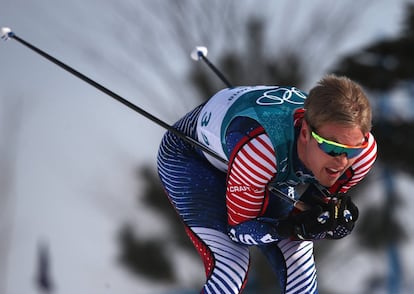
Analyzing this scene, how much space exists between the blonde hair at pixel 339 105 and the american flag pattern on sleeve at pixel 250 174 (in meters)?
0.21

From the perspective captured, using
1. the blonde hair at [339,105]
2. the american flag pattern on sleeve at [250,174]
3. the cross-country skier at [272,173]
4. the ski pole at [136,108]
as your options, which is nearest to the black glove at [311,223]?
the cross-country skier at [272,173]

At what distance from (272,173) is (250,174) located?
0.07 metres

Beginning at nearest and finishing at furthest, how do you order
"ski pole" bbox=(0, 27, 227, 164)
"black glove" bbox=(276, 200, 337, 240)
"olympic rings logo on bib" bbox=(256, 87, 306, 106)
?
"black glove" bbox=(276, 200, 337, 240), "olympic rings logo on bib" bbox=(256, 87, 306, 106), "ski pole" bbox=(0, 27, 227, 164)

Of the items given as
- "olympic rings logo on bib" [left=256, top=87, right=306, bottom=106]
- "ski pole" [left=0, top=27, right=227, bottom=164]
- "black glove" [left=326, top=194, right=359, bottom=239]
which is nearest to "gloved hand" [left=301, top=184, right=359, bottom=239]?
"black glove" [left=326, top=194, right=359, bottom=239]

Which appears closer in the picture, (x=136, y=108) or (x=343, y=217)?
(x=343, y=217)

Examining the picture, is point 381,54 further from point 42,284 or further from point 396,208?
point 42,284

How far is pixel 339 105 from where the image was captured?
112 inches

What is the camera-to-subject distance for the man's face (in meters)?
2.90

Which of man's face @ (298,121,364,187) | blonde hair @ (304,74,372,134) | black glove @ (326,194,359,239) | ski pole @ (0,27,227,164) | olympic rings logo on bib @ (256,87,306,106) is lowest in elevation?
black glove @ (326,194,359,239)

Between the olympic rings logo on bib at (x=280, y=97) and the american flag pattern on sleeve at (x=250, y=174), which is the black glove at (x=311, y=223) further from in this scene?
the olympic rings logo on bib at (x=280, y=97)

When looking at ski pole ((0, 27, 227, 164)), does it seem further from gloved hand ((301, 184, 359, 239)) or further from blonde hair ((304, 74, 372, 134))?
blonde hair ((304, 74, 372, 134))

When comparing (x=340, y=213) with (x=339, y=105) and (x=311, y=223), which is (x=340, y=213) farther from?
(x=339, y=105)

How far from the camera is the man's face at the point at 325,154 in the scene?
290cm

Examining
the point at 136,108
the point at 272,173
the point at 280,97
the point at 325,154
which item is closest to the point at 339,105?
the point at 325,154
